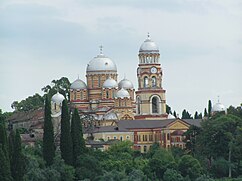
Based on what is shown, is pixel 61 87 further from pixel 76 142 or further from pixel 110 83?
pixel 76 142

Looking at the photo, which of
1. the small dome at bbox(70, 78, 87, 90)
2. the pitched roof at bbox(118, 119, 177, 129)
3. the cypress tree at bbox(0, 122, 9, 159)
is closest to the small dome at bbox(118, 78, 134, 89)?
the small dome at bbox(70, 78, 87, 90)

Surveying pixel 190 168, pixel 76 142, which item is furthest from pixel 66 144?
pixel 190 168

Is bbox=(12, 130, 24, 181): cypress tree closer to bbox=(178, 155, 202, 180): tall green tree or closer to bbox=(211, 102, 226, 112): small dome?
bbox=(178, 155, 202, 180): tall green tree

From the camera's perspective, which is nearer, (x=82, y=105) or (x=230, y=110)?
(x=230, y=110)

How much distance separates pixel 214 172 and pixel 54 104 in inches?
1192

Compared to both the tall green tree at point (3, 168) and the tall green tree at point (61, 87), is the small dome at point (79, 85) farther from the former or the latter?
the tall green tree at point (3, 168)

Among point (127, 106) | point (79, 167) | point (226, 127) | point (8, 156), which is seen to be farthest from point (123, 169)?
point (127, 106)

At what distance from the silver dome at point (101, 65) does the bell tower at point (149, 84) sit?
3.26 m

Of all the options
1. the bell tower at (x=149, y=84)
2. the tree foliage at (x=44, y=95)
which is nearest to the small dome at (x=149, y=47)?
the bell tower at (x=149, y=84)

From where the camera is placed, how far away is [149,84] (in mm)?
102375

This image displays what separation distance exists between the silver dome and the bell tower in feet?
10.7

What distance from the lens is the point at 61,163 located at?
209 feet

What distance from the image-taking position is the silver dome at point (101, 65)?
10438cm

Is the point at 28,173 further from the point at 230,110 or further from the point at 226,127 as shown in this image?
the point at 230,110
